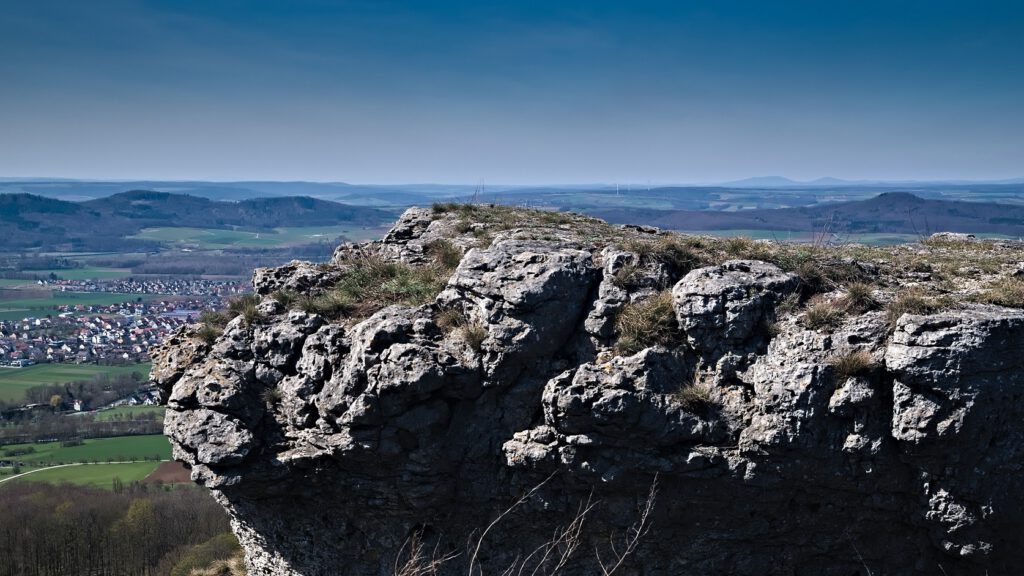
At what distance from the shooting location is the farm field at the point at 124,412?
181ft

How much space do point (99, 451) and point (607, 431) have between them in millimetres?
52072

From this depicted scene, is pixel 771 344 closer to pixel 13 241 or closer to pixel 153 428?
pixel 153 428

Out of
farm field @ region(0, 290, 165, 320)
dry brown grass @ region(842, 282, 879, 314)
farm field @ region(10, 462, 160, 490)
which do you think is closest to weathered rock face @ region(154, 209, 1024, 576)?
dry brown grass @ region(842, 282, 879, 314)

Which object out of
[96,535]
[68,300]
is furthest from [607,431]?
[68,300]

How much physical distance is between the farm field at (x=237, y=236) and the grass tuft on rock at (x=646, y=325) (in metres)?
127

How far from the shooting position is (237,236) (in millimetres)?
176375

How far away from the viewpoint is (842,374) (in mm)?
8992

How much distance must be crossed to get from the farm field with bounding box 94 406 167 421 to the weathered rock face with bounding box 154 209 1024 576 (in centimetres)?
5222

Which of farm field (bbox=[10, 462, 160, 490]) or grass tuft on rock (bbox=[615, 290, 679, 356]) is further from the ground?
grass tuft on rock (bbox=[615, 290, 679, 356])

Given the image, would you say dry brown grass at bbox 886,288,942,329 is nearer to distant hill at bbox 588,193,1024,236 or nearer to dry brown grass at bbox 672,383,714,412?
dry brown grass at bbox 672,383,714,412

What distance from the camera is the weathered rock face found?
8.94 meters

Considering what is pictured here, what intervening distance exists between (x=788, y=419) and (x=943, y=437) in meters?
1.88

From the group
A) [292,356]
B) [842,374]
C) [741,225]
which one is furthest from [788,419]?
[741,225]

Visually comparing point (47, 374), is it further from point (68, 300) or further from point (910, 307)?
point (910, 307)
